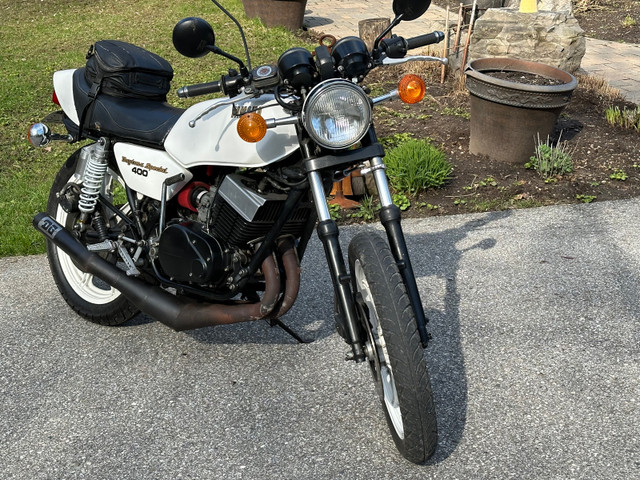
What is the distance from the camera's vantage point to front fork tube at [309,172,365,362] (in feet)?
9.33

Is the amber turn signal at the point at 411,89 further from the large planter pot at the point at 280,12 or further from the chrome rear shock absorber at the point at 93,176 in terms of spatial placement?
the large planter pot at the point at 280,12

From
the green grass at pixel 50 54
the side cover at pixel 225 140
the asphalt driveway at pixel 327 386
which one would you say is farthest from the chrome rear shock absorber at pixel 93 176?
the green grass at pixel 50 54

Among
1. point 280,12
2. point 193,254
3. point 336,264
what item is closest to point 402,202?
point 193,254

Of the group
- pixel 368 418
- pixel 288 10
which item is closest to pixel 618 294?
Answer: pixel 368 418

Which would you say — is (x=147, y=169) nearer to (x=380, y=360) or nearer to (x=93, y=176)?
(x=93, y=176)

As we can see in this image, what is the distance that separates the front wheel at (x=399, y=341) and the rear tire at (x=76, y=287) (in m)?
1.46

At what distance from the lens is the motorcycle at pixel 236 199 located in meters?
2.77

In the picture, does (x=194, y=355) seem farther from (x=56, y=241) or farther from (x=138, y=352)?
(x=56, y=241)

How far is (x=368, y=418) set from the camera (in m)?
3.22

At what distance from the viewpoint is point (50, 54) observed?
10281 millimetres

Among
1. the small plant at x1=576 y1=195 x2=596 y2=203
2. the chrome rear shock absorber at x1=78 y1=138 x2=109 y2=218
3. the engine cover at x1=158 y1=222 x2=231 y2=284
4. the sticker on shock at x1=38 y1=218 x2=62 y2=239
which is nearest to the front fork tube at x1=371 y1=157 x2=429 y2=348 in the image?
the engine cover at x1=158 y1=222 x2=231 y2=284

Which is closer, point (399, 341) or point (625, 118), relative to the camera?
point (399, 341)

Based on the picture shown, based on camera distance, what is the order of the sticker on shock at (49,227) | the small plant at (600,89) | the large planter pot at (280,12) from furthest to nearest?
the large planter pot at (280,12) < the small plant at (600,89) < the sticker on shock at (49,227)

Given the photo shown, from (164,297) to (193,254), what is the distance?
0.35m
